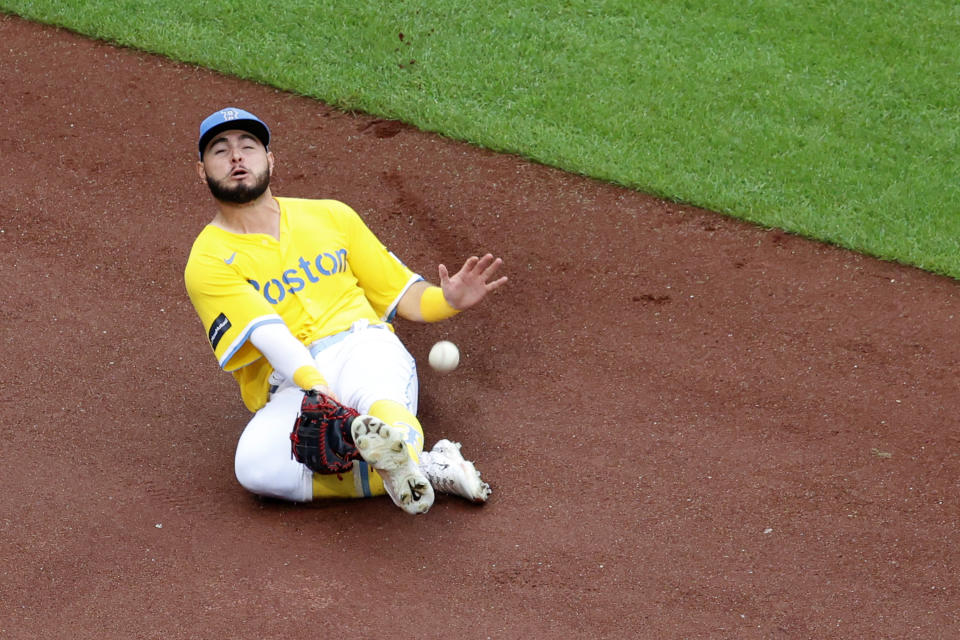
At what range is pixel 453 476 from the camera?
14.6 feet

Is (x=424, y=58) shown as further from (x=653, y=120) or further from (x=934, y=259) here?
(x=934, y=259)

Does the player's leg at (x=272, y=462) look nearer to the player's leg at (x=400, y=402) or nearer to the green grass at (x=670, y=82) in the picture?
the player's leg at (x=400, y=402)

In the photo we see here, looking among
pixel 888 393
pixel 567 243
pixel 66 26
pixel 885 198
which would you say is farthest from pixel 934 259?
pixel 66 26

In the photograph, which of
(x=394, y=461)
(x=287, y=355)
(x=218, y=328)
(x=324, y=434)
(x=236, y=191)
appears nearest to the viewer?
(x=394, y=461)

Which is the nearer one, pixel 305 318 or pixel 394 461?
pixel 394 461

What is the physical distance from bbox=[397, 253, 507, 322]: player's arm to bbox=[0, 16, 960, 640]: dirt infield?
0.54m

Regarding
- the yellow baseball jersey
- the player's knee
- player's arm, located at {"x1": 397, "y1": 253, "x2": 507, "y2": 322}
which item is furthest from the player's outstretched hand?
the player's knee

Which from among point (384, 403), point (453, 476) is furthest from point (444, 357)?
point (453, 476)

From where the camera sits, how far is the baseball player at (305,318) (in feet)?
14.5

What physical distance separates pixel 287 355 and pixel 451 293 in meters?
0.72

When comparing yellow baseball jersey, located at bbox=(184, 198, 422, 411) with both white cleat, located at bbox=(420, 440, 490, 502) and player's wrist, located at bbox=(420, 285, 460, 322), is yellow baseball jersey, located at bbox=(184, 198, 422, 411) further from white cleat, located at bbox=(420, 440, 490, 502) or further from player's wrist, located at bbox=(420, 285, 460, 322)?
white cleat, located at bbox=(420, 440, 490, 502)

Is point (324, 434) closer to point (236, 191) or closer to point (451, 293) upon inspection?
point (451, 293)

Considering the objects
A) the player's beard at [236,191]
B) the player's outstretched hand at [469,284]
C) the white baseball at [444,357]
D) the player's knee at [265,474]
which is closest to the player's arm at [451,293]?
the player's outstretched hand at [469,284]

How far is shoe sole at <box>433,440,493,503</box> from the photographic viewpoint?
4.46 meters
